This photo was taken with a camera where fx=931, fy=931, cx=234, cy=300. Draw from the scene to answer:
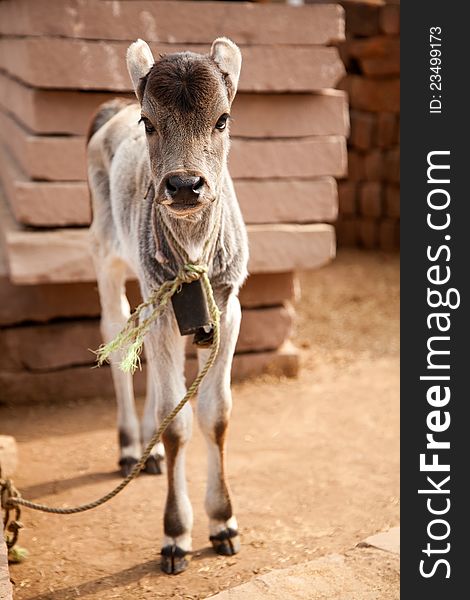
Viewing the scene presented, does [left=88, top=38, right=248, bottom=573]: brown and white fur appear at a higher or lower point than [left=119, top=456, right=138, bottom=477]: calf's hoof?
higher

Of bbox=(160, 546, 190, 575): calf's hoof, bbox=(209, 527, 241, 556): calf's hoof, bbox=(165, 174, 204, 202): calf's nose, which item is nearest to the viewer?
bbox=(165, 174, 204, 202): calf's nose

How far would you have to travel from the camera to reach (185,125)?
3.42 m

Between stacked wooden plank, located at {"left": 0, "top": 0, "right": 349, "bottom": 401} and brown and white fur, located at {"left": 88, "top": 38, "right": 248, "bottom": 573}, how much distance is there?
0.59 m

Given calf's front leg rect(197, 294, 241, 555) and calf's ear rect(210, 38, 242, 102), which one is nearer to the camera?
calf's ear rect(210, 38, 242, 102)

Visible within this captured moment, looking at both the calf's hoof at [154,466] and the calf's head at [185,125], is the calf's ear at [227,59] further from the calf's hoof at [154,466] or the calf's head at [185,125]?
the calf's hoof at [154,466]

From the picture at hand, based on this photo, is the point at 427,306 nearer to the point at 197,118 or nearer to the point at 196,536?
the point at 197,118

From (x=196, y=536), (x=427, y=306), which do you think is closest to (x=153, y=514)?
(x=196, y=536)

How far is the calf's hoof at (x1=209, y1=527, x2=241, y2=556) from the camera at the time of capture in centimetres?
425

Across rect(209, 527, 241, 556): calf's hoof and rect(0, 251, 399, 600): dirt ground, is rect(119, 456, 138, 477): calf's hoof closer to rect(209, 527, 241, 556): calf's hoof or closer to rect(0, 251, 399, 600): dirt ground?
rect(0, 251, 399, 600): dirt ground

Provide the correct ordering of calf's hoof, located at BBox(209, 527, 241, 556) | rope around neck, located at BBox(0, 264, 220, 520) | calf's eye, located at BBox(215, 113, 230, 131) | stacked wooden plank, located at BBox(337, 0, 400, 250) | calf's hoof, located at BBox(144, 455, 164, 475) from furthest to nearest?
stacked wooden plank, located at BBox(337, 0, 400, 250)
calf's hoof, located at BBox(144, 455, 164, 475)
calf's hoof, located at BBox(209, 527, 241, 556)
rope around neck, located at BBox(0, 264, 220, 520)
calf's eye, located at BBox(215, 113, 230, 131)

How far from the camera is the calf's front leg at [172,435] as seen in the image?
162 inches

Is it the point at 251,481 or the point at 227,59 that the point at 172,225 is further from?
the point at 251,481

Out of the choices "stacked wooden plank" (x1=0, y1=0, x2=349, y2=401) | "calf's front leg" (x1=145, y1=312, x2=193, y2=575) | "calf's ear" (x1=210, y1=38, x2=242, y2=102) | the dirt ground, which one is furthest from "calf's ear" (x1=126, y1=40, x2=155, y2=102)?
"stacked wooden plank" (x1=0, y1=0, x2=349, y2=401)

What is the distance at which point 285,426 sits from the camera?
609cm
